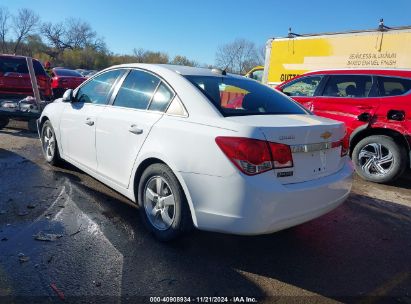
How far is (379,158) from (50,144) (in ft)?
16.9

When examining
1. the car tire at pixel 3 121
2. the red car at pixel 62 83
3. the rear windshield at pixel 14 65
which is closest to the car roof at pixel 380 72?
the car tire at pixel 3 121

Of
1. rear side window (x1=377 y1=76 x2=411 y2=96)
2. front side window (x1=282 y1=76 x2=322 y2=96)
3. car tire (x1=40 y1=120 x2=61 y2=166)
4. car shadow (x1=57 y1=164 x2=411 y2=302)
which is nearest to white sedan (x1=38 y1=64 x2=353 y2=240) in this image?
car shadow (x1=57 y1=164 x2=411 y2=302)

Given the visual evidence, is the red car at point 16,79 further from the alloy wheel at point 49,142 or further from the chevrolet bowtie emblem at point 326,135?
the chevrolet bowtie emblem at point 326,135

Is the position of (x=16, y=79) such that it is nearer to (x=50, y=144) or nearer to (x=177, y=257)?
(x=50, y=144)

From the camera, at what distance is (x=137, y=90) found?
3.95 m

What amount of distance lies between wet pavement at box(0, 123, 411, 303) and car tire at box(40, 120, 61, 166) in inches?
34.3

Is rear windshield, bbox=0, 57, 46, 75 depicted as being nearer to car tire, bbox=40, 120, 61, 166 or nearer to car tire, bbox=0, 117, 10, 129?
car tire, bbox=0, 117, 10, 129

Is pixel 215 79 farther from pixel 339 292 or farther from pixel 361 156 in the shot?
pixel 361 156

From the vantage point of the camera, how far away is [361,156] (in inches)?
244

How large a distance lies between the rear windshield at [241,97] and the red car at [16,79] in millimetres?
7276

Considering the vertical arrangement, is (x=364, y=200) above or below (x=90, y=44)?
below

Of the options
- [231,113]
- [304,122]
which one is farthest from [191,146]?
[304,122]

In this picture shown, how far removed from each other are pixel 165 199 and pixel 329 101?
14.4ft

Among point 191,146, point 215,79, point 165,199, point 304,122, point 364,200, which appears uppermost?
point 215,79
